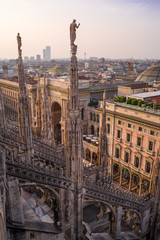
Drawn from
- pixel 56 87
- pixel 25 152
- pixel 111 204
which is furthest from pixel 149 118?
pixel 56 87

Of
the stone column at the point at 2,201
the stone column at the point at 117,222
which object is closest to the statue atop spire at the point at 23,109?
the stone column at the point at 117,222

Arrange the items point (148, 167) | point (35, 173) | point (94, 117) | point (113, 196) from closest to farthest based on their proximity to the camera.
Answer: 1. point (35, 173)
2. point (113, 196)
3. point (148, 167)
4. point (94, 117)

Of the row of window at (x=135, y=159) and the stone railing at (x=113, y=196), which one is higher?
the stone railing at (x=113, y=196)

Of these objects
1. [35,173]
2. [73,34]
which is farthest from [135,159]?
[73,34]

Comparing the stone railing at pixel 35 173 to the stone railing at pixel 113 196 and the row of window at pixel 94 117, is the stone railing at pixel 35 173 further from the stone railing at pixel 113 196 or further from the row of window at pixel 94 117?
the row of window at pixel 94 117

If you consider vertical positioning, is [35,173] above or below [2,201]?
below

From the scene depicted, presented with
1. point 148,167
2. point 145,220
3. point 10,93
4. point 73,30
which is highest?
point 73,30

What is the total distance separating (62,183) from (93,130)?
1399 inches

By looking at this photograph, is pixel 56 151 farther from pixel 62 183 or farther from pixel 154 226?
pixel 154 226

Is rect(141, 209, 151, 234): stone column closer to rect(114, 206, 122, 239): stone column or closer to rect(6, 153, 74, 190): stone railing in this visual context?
rect(114, 206, 122, 239): stone column

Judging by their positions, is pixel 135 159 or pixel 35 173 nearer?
pixel 35 173

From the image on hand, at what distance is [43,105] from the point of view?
90.2 feet

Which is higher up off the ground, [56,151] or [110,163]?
[56,151]

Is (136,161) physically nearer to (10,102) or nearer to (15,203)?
(15,203)
